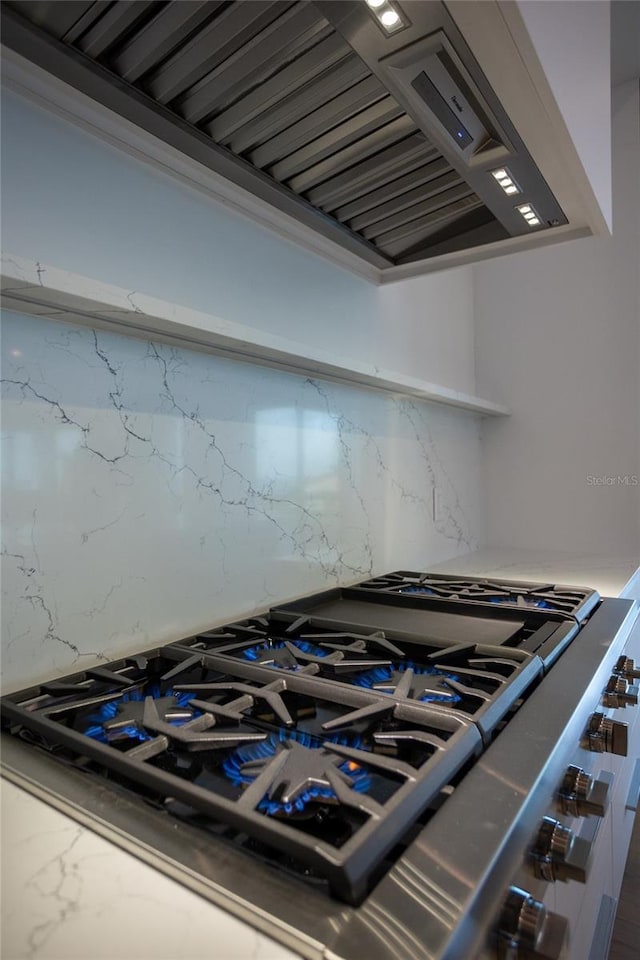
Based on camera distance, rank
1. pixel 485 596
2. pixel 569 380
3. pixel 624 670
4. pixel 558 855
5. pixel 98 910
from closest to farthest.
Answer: pixel 98 910
pixel 558 855
pixel 624 670
pixel 485 596
pixel 569 380

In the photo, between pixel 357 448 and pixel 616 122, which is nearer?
pixel 357 448

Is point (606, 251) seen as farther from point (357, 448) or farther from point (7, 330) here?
point (7, 330)

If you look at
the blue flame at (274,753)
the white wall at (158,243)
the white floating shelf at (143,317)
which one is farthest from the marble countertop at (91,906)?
the white wall at (158,243)

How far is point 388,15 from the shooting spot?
2.29ft

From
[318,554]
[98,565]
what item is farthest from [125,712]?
[318,554]

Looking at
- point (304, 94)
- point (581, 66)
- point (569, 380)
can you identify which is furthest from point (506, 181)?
point (569, 380)

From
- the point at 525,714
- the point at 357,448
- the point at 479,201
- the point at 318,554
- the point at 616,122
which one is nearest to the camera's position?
the point at 525,714

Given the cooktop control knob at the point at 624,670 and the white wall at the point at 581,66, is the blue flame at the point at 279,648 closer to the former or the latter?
the cooktop control knob at the point at 624,670

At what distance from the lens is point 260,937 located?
16.0 inches

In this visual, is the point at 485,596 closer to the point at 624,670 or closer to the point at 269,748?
the point at 624,670

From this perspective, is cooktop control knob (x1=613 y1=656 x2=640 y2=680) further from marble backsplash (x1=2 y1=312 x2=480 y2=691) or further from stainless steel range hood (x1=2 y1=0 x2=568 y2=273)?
stainless steel range hood (x1=2 y1=0 x2=568 y2=273)

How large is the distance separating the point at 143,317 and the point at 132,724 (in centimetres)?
57

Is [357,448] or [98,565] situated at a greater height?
[357,448]

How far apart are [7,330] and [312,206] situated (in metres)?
0.66
